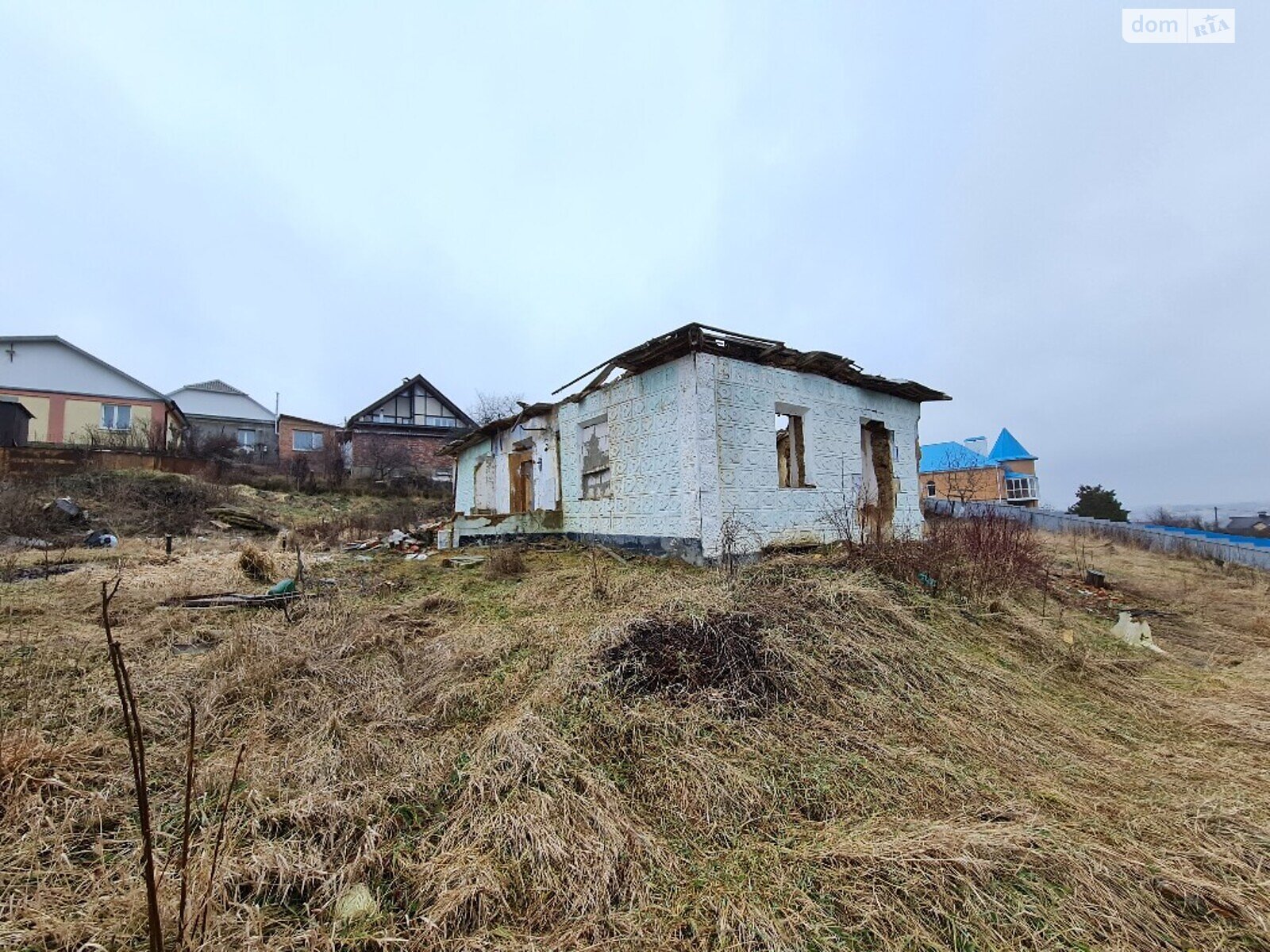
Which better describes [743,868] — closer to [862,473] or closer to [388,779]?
[388,779]

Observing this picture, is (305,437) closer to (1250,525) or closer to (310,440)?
(310,440)

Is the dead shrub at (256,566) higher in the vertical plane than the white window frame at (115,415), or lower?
lower

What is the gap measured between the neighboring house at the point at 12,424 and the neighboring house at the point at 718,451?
17695 millimetres

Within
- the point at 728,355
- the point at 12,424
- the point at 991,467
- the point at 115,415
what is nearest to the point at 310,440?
the point at 115,415

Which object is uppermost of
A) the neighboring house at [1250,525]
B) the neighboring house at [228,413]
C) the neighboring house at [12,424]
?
the neighboring house at [228,413]

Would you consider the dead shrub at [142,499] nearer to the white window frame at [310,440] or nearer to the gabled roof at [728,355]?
the gabled roof at [728,355]

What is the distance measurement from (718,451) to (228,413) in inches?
1519

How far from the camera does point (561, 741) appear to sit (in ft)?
9.71

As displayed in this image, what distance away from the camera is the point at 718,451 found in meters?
7.65

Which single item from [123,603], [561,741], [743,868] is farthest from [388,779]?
[123,603]

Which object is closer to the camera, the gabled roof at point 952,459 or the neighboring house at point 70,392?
the neighboring house at point 70,392

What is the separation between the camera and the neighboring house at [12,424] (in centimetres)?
1731

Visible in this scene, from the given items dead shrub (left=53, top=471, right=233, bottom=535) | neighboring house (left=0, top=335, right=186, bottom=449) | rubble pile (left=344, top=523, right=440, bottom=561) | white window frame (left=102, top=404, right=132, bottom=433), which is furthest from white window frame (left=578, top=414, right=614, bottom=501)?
white window frame (left=102, top=404, right=132, bottom=433)

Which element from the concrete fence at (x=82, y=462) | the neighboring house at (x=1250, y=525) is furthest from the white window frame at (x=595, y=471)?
the neighboring house at (x=1250, y=525)
